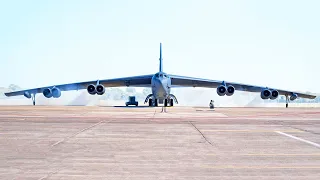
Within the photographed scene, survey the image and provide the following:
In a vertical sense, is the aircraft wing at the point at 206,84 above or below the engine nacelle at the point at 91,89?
above

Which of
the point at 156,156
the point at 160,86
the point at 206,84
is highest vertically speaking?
the point at 206,84

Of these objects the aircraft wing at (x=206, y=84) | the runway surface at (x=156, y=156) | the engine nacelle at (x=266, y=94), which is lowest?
the runway surface at (x=156, y=156)

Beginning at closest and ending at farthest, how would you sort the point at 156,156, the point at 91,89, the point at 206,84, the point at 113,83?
the point at 156,156 → the point at 91,89 → the point at 113,83 → the point at 206,84

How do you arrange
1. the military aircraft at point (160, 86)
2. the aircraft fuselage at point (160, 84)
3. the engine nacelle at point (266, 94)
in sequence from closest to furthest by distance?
the aircraft fuselage at point (160, 84), the military aircraft at point (160, 86), the engine nacelle at point (266, 94)

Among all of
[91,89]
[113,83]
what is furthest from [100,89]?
[113,83]

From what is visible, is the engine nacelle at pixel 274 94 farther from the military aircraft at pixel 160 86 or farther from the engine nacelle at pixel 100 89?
the engine nacelle at pixel 100 89

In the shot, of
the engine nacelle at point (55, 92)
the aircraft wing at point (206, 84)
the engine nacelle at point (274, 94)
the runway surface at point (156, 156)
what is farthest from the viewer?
the aircraft wing at point (206, 84)

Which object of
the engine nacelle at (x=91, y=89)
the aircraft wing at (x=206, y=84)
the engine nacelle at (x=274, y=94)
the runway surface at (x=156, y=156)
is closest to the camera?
the runway surface at (x=156, y=156)

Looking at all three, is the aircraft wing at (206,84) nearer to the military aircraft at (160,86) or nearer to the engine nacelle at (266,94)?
the military aircraft at (160,86)

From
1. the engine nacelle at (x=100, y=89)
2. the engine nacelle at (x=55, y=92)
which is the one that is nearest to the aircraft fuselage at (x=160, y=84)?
the engine nacelle at (x=100, y=89)

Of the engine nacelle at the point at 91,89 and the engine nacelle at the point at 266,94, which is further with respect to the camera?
the engine nacelle at the point at 266,94

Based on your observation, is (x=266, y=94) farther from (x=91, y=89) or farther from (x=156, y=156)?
(x=156, y=156)

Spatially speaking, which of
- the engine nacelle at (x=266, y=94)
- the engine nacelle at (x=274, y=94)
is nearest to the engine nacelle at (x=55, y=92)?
the engine nacelle at (x=266, y=94)

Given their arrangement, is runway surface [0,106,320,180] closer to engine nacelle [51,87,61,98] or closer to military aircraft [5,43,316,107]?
military aircraft [5,43,316,107]
